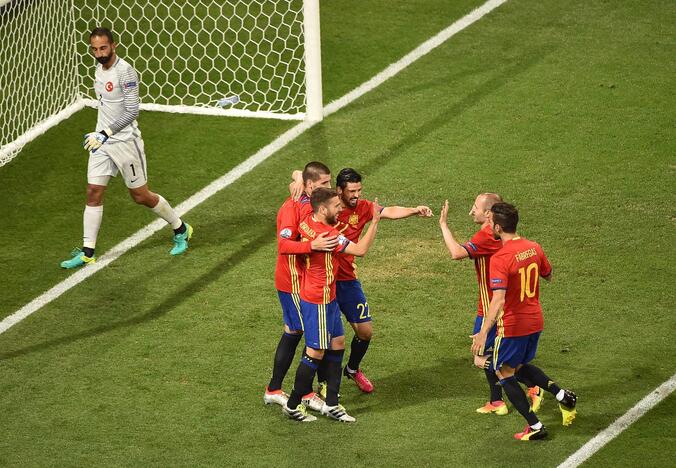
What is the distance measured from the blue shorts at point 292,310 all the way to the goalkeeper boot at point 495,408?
1450 mm

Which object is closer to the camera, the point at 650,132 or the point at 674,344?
the point at 674,344

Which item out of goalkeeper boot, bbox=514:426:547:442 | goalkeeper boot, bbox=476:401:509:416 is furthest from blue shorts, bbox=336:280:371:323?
goalkeeper boot, bbox=514:426:547:442

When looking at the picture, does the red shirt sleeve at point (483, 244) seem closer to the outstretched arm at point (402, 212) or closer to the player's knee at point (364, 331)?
the outstretched arm at point (402, 212)

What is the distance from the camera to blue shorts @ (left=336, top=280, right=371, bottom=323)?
10.3 m

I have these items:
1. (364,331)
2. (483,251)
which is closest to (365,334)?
(364,331)

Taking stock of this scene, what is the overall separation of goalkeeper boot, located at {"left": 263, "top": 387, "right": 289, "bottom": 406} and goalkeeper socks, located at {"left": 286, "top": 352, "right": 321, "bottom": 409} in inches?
9.0

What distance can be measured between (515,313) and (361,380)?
1.58 metres

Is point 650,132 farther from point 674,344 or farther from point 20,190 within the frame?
point 20,190

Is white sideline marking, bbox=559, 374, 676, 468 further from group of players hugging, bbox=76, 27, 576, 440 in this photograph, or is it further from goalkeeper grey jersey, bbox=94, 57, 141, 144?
goalkeeper grey jersey, bbox=94, 57, 141, 144

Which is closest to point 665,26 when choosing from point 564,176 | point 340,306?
point 564,176

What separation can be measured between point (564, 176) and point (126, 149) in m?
4.40

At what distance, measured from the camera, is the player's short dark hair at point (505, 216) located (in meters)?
9.38

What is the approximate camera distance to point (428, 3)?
1766 centimetres

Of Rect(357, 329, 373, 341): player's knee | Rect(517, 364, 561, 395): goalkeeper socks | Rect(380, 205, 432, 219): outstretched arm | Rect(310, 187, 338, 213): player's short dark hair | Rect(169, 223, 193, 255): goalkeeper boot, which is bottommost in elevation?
Rect(517, 364, 561, 395): goalkeeper socks
